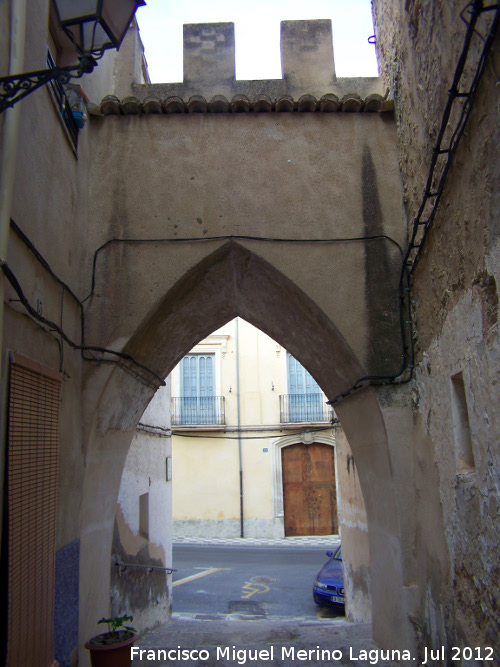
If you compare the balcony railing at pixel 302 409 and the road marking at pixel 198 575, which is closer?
the road marking at pixel 198 575

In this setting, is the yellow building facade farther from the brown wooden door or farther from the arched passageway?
the arched passageway

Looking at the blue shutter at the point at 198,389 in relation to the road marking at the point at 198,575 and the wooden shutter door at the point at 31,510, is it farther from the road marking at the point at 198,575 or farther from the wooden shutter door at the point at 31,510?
the wooden shutter door at the point at 31,510

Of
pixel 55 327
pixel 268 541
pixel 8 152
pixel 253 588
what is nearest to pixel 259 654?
pixel 55 327

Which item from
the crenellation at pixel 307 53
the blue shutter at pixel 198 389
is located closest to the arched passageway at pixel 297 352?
the crenellation at pixel 307 53

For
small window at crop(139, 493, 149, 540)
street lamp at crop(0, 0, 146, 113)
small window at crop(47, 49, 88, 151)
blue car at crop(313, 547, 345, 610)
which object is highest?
small window at crop(47, 49, 88, 151)

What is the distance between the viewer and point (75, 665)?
443 cm

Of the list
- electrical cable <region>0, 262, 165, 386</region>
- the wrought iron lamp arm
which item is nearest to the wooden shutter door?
electrical cable <region>0, 262, 165, 386</region>

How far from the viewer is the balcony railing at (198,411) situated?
19.9m

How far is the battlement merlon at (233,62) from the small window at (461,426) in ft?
11.6

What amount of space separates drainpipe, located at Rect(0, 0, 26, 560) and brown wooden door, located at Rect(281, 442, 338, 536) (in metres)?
16.9

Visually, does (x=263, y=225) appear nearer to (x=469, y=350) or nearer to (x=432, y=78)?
(x=432, y=78)

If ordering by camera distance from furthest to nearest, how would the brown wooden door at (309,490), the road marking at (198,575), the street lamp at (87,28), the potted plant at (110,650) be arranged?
the brown wooden door at (309,490)
the road marking at (198,575)
the potted plant at (110,650)
the street lamp at (87,28)

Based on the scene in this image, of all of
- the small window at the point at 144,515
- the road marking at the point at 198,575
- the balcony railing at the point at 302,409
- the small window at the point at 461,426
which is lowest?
the road marking at the point at 198,575

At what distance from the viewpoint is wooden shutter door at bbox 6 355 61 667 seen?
3.30 meters
